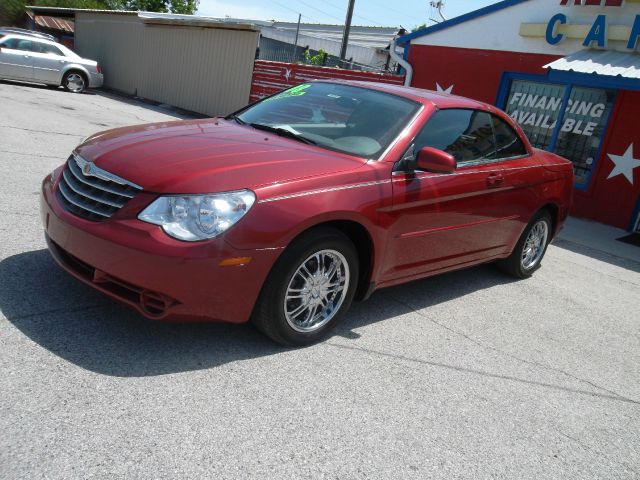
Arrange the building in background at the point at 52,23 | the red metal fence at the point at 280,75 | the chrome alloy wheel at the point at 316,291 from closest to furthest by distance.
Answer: the chrome alloy wheel at the point at 316,291 → the red metal fence at the point at 280,75 → the building in background at the point at 52,23

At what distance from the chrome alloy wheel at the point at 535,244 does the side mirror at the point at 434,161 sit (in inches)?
86.4

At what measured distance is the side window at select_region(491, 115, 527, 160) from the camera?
5.21 metres

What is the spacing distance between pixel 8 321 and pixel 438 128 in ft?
10.2

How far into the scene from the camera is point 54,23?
36281mm

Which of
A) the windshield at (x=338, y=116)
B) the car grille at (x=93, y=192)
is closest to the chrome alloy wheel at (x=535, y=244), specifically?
the windshield at (x=338, y=116)

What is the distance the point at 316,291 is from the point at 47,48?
709 inches

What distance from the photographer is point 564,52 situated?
34.8 feet

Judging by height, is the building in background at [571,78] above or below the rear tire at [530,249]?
above

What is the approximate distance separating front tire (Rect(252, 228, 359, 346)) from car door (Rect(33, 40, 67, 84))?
696 inches

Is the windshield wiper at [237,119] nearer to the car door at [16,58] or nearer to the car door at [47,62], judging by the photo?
the car door at [16,58]

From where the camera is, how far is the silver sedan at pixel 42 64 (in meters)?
17.8

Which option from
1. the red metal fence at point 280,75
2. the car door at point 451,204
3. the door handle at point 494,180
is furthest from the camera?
the red metal fence at point 280,75

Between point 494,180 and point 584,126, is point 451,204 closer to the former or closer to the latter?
point 494,180

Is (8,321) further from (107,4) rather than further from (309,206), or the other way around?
(107,4)
